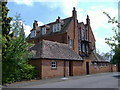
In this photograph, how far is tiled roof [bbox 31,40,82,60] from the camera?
23703 mm

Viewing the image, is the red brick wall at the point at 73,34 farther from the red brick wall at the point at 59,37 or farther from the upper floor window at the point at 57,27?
the upper floor window at the point at 57,27

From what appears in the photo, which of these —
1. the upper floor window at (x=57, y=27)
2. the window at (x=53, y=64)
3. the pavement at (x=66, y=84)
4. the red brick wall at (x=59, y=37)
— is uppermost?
the upper floor window at (x=57, y=27)

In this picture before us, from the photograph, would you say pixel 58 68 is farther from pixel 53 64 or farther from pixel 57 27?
pixel 57 27

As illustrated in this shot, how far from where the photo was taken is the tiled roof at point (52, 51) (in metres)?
23.7

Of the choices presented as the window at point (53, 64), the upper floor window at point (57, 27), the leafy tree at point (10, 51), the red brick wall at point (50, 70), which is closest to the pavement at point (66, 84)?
the leafy tree at point (10, 51)

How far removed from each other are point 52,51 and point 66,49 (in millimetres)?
4519

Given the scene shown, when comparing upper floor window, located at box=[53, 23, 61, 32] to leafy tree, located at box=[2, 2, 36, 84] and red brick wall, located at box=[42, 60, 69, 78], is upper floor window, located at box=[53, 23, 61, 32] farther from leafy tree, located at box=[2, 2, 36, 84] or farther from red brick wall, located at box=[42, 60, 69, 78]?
leafy tree, located at box=[2, 2, 36, 84]

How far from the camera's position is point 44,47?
83.1 ft

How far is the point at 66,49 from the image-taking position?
29578mm

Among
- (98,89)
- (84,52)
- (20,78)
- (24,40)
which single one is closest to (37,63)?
(20,78)

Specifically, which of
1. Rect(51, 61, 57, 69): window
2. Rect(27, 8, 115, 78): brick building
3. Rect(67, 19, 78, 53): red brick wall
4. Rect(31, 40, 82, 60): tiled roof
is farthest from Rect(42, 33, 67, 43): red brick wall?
Rect(51, 61, 57, 69): window

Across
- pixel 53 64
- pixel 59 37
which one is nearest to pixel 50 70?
pixel 53 64

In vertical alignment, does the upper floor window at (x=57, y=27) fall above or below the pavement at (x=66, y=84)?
above

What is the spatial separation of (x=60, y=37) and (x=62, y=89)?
20358 millimetres
